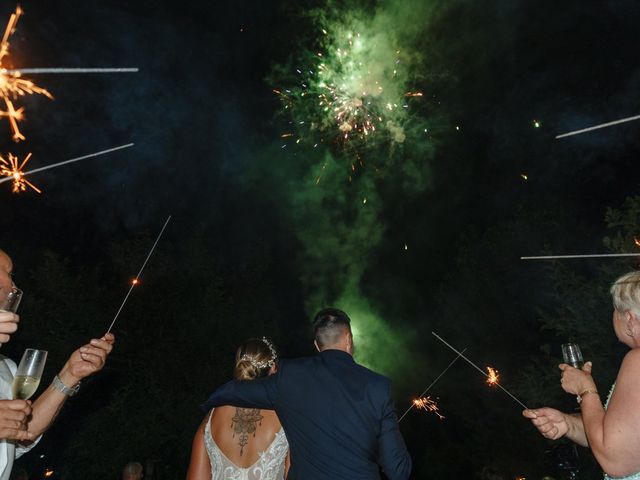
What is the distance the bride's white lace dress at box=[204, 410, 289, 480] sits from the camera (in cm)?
348

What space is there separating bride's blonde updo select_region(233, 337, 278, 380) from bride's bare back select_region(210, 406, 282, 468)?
1.00 ft

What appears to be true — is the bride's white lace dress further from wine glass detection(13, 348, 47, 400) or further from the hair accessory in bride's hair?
wine glass detection(13, 348, 47, 400)

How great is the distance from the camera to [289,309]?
22781mm

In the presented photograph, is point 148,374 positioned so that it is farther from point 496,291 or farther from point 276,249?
point 496,291

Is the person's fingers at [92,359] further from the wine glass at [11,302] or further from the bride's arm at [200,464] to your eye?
the bride's arm at [200,464]

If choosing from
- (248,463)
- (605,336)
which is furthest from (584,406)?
(605,336)

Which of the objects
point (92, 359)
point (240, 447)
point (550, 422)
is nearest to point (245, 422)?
point (240, 447)

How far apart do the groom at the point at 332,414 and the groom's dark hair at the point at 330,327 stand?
0.40 ft

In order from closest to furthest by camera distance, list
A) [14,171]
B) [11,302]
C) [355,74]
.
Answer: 1. [11,302]
2. [14,171]
3. [355,74]

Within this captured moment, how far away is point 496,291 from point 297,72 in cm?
1098

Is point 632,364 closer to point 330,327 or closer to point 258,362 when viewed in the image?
point 330,327

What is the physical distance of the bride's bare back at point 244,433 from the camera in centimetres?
351

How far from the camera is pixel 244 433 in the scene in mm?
3557

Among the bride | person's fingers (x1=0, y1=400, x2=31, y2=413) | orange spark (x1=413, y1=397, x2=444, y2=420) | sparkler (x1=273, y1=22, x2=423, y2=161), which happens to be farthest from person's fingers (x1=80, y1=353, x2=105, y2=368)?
orange spark (x1=413, y1=397, x2=444, y2=420)
